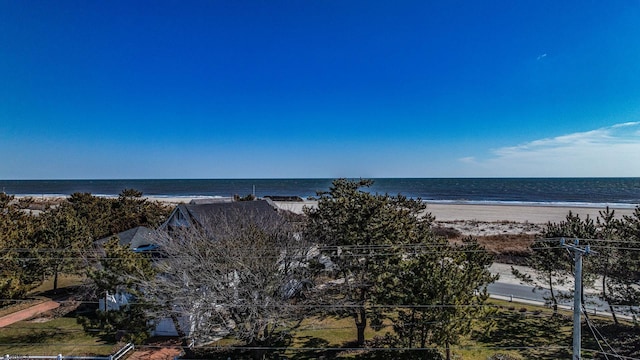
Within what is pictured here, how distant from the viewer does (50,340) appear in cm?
1549

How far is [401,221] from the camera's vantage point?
604 inches

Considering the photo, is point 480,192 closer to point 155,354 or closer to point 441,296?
point 441,296

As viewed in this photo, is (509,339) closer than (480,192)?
Yes

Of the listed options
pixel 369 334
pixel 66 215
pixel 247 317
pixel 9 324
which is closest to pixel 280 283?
pixel 247 317

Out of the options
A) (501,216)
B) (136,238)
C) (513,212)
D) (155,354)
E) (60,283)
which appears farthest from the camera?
(513,212)

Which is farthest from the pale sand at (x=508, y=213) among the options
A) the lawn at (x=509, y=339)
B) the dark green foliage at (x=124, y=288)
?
the dark green foliage at (x=124, y=288)

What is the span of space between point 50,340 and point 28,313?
16.6 feet

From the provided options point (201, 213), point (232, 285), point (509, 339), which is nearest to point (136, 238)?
point (201, 213)

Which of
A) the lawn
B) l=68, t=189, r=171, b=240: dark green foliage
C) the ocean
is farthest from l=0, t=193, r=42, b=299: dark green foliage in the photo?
the ocean

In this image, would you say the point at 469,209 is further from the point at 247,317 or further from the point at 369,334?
the point at 247,317

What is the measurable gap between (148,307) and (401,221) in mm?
11317

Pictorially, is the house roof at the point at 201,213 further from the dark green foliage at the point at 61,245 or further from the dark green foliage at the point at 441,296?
the dark green foliage at the point at 441,296

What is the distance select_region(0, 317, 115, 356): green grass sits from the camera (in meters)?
14.5

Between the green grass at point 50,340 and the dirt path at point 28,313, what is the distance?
722 millimetres
